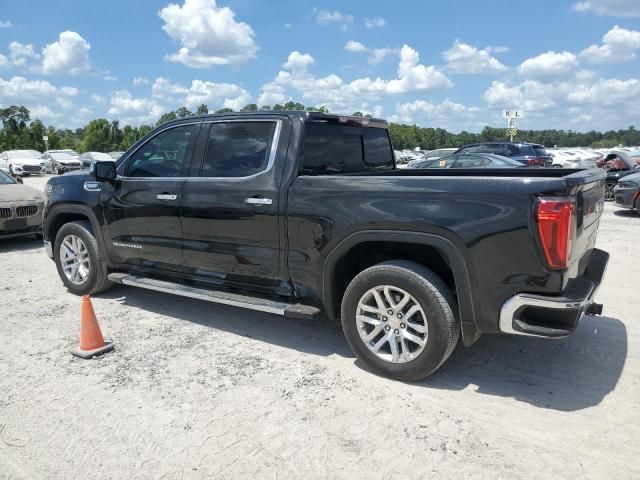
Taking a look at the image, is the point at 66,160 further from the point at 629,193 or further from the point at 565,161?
the point at 629,193

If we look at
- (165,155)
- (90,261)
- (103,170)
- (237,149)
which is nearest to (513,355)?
(237,149)

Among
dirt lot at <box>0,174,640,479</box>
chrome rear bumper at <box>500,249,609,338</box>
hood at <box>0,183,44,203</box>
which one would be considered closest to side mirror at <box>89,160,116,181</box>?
dirt lot at <box>0,174,640,479</box>

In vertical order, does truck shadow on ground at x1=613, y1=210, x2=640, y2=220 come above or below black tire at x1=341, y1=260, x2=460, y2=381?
below

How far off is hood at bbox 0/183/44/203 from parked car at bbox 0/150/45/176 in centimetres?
2304

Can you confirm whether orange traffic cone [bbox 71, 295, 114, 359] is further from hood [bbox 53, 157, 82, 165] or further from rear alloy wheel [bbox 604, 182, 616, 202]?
hood [bbox 53, 157, 82, 165]

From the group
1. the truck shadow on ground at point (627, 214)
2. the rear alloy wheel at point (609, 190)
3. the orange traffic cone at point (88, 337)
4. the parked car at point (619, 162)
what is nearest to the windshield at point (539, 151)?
the parked car at point (619, 162)

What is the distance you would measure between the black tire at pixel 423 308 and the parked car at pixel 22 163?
31.3 meters

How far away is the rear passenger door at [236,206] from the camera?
4.34m

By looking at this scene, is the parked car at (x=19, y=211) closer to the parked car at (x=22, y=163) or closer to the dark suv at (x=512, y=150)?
the dark suv at (x=512, y=150)

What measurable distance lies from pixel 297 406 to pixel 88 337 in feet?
6.60

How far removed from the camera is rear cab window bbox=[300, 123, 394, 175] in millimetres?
4426

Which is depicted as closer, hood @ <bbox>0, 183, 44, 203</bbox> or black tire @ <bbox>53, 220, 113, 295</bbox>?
black tire @ <bbox>53, 220, 113, 295</bbox>

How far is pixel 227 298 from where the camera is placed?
4.55 meters

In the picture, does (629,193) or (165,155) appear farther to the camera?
(629,193)
